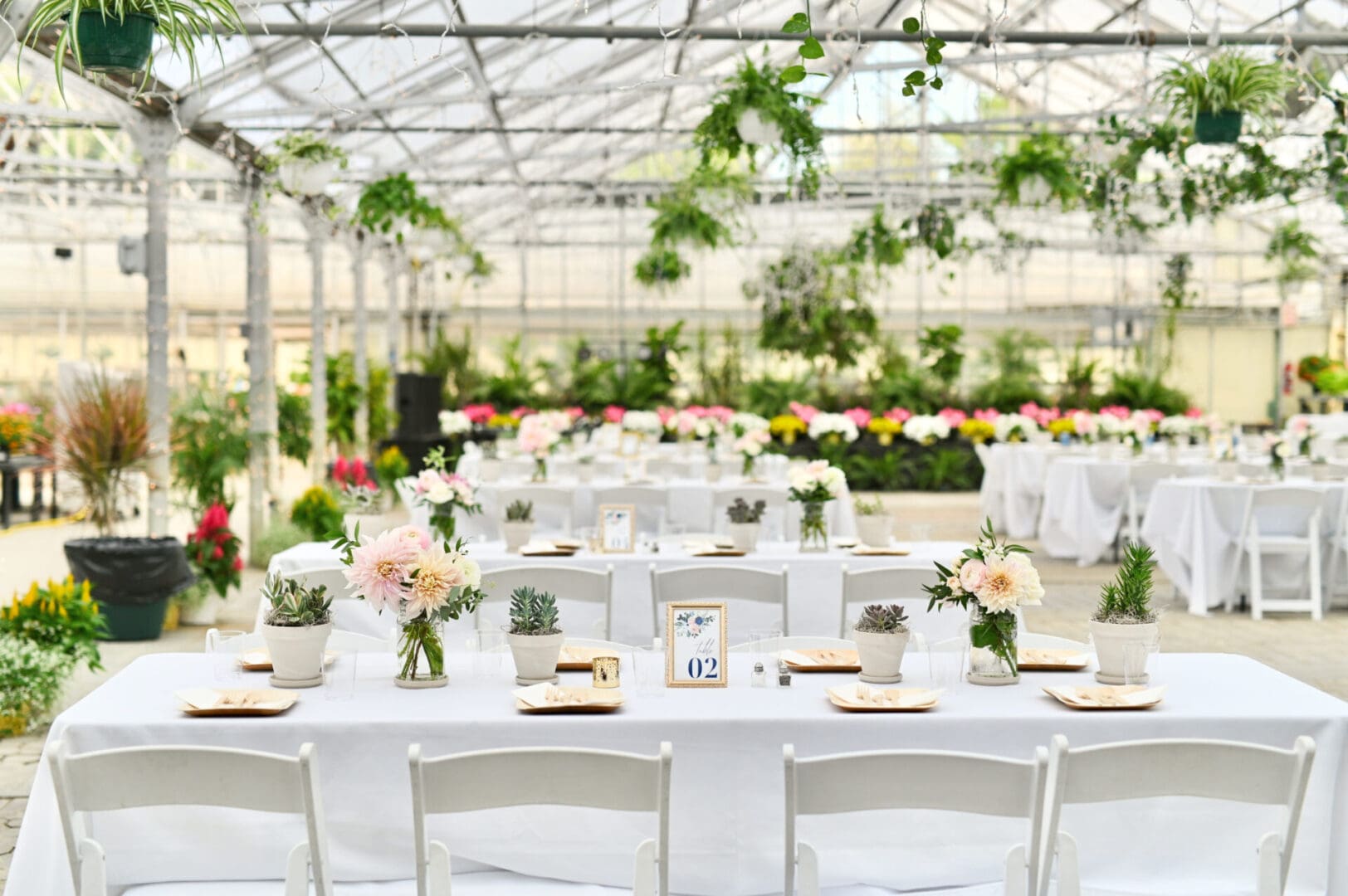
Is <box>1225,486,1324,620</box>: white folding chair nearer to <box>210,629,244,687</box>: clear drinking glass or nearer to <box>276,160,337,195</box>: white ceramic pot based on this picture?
<box>276,160,337,195</box>: white ceramic pot

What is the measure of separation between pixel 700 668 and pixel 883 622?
47 cm

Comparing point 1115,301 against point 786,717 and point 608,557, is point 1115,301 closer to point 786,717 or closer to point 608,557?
point 608,557

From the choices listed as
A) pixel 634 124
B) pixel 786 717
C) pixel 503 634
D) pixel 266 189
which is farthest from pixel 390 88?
→ pixel 786 717

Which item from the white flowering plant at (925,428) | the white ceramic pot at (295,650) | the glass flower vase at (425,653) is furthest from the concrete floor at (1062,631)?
the white flowering plant at (925,428)

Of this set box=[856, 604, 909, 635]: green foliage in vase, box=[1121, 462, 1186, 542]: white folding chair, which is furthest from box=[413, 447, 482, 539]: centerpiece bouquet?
box=[1121, 462, 1186, 542]: white folding chair

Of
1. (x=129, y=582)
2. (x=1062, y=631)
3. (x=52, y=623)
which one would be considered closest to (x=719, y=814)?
(x=52, y=623)

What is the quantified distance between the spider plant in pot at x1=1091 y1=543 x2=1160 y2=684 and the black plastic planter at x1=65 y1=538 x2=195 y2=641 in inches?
229

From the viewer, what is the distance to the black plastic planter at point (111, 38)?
4324mm

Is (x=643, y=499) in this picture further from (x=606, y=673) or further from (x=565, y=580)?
(x=606, y=673)

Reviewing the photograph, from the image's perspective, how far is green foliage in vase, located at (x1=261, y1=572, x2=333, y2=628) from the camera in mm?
3602

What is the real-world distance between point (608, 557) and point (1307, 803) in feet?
11.2

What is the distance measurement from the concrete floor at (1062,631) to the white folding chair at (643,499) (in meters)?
1.43

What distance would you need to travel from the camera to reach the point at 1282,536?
30.9ft

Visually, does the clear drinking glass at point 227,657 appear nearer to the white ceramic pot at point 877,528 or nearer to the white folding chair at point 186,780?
the white folding chair at point 186,780
